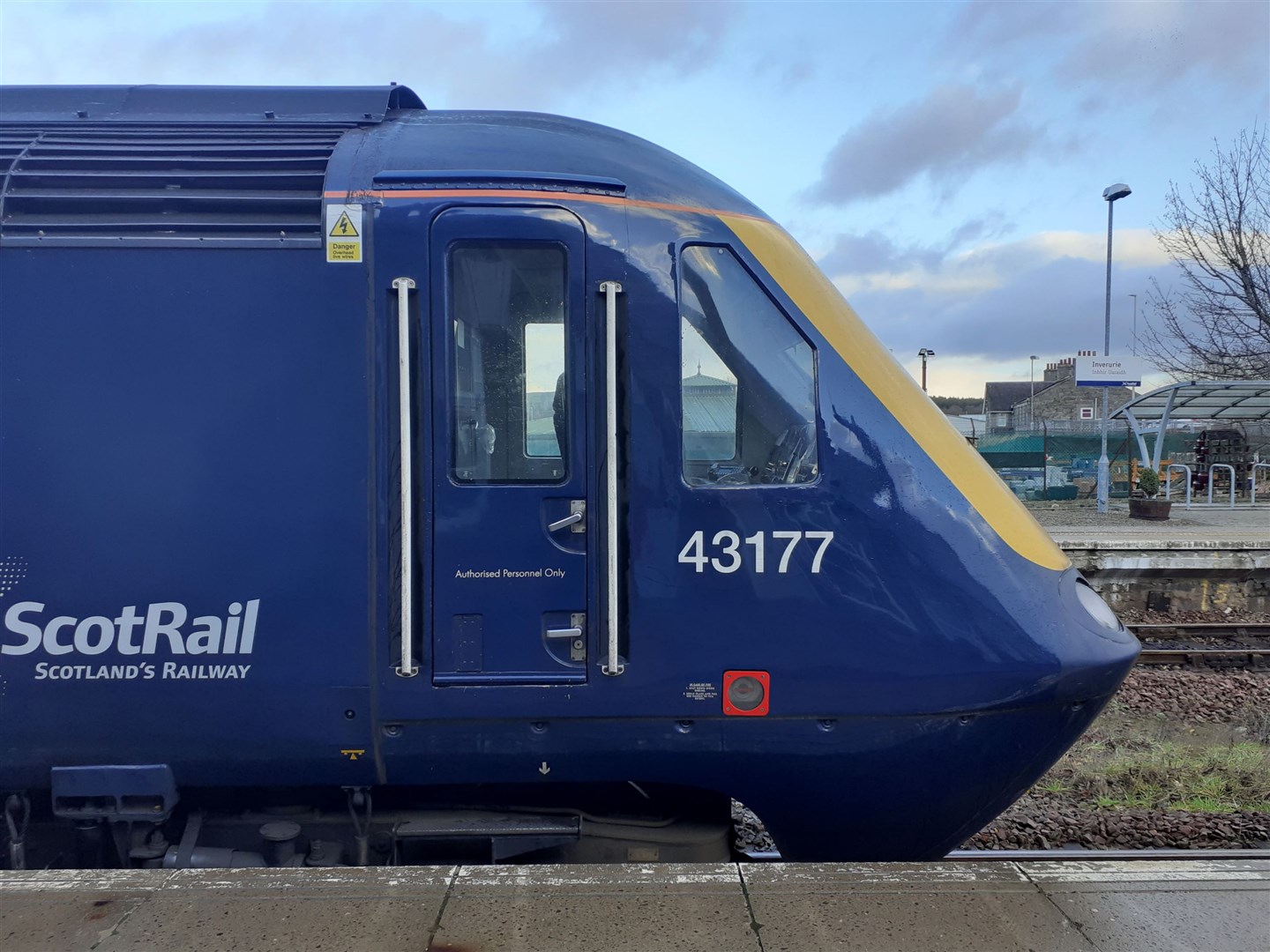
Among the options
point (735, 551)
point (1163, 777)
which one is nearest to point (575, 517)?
point (735, 551)

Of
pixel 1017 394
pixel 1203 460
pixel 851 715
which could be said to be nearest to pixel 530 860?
pixel 851 715

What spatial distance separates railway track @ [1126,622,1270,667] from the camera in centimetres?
875

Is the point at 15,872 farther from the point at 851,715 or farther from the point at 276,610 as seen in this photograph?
the point at 851,715

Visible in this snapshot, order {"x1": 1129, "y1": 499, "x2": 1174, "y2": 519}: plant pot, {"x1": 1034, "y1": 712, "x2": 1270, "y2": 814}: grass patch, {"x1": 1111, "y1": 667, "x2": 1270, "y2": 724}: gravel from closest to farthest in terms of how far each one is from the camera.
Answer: {"x1": 1034, "y1": 712, "x2": 1270, "y2": 814}: grass patch, {"x1": 1111, "y1": 667, "x2": 1270, "y2": 724}: gravel, {"x1": 1129, "y1": 499, "x2": 1174, "y2": 519}: plant pot

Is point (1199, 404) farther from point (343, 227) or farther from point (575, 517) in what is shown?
point (343, 227)

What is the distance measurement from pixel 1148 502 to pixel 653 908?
19.3 meters

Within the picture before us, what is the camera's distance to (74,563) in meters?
3.02

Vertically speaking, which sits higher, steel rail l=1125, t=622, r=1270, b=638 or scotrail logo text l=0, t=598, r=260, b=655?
scotrail logo text l=0, t=598, r=260, b=655

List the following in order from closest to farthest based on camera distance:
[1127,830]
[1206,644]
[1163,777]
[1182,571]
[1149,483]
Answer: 1. [1127,830]
2. [1163,777]
3. [1206,644]
4. [1182,571]
5. [1149,483]

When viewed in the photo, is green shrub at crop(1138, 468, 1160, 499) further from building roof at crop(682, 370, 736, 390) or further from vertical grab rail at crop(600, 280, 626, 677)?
vertical grab rail at crop(600, 280, 626, 677)

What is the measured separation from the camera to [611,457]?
Answer: 3105mm

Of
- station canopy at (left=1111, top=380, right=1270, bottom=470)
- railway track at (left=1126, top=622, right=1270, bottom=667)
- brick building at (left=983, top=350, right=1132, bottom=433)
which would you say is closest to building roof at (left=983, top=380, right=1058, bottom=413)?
brick building at (left=983, top=350, right=1132, bottom=433)

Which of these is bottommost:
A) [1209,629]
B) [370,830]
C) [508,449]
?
[1209,629]

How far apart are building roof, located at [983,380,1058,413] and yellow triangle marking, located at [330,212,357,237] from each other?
75.9 meters
